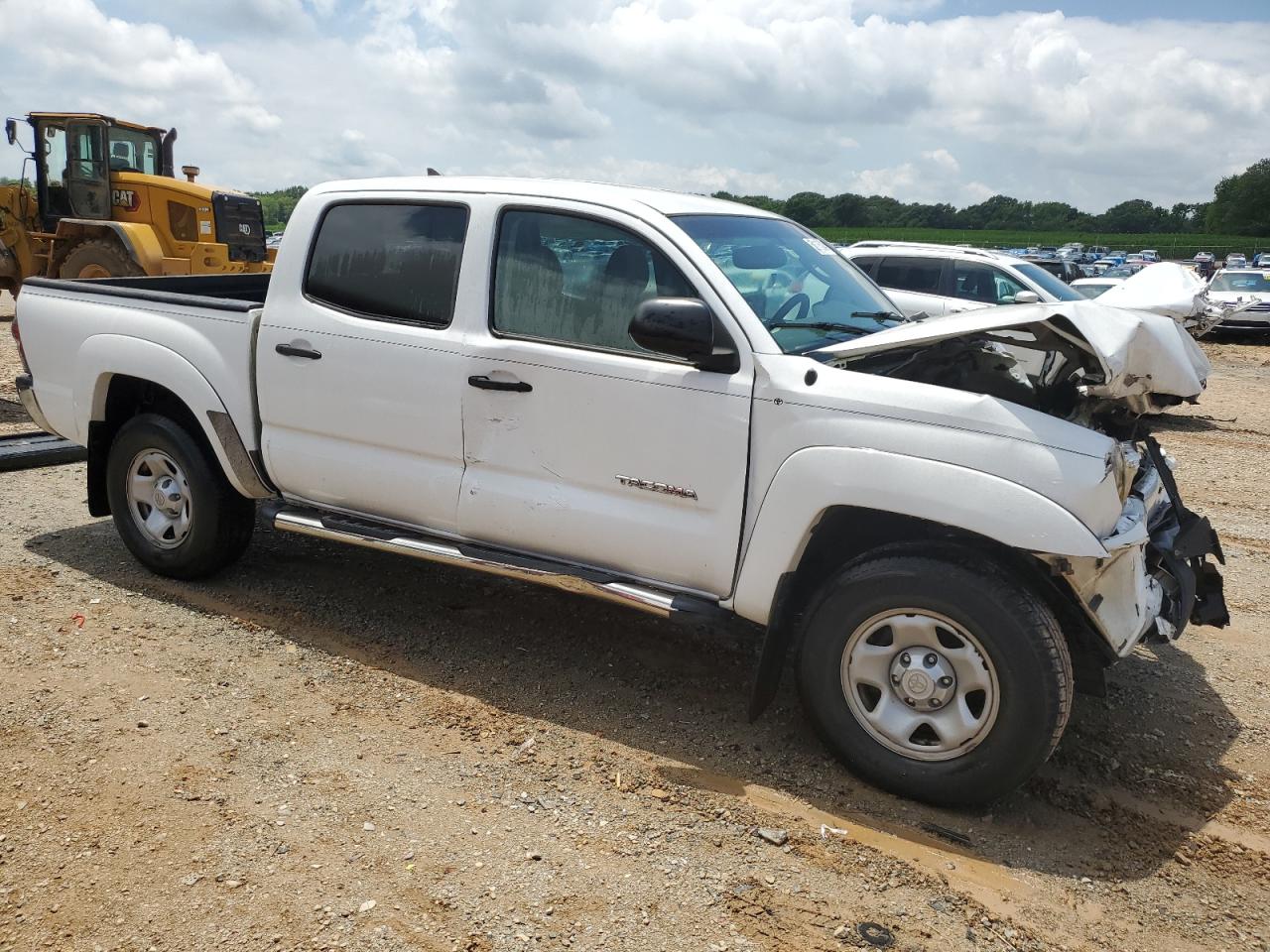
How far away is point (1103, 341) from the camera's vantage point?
10.8 ft

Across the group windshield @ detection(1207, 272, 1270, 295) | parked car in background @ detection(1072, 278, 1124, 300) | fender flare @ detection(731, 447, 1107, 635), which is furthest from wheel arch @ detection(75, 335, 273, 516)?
windshield @ detection(1207, 272, 1270, 295)

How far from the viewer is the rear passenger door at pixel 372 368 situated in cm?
419

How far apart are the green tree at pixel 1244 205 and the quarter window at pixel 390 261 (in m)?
114

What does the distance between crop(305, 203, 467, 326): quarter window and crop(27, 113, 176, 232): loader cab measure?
12493mm

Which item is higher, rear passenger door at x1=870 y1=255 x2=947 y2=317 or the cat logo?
the cat logo

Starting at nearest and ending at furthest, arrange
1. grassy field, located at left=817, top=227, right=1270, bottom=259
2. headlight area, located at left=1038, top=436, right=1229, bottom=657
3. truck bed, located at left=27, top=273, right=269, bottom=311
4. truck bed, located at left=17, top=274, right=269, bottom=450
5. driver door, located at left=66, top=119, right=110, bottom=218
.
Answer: headlight area, located at left=1038, top=436, right=1229, bottom=657 → truck bed, located at left=17, top=274, right=269, bottom=450 → truck bed, located at left=27, top=273, right=269, bottom=311 → driver door, located at left=66, top=119, right=110, bottom=218 → grassy field, located at left=817, top=227, right=1270, bottom=259

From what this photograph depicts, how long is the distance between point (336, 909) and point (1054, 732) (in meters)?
2.24

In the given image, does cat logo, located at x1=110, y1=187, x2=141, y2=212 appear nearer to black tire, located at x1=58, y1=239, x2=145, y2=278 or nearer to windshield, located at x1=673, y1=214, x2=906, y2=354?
black tire, located at x1=58, y1=239, x2=145, y2=278

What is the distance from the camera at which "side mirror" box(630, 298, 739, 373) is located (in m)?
3.44

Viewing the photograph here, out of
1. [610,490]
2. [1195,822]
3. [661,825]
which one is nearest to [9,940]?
[661,825]

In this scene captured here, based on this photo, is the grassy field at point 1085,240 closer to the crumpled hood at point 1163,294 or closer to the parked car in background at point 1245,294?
the parked car in background at point 1245,294

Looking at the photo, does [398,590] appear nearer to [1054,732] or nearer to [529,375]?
[529,375]

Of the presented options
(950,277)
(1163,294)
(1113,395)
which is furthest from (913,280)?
(1113,395)

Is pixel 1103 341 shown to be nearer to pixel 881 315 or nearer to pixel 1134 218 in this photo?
pixel 881 315
